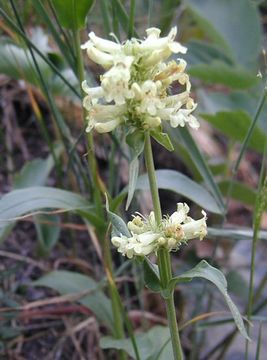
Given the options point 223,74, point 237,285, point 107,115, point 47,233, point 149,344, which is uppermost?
point 107,115

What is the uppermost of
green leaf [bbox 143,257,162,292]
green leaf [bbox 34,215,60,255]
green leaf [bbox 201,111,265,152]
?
green leaf [bbox 201,111,265,152]

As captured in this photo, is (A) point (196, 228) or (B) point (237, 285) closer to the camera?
(A) point (196, 228)

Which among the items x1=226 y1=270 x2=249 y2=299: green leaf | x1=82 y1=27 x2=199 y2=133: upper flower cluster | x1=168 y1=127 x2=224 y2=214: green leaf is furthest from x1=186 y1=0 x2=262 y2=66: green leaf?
x1=82 y1=27 x2=199 y2=133: upper flower cluster

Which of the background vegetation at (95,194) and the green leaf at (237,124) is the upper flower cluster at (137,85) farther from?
the green leaf at (237,124)

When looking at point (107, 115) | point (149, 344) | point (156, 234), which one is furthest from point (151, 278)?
point (149, 344)

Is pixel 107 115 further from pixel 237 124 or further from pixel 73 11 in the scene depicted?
pixel 237 124

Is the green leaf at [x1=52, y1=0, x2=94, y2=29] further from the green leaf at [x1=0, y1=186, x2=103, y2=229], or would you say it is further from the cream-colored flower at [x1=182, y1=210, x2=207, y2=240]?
the cream-colored flower at [x1=182, y1=210, x2=207, y2=240]

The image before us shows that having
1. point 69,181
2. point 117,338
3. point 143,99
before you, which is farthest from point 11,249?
point 143,99
